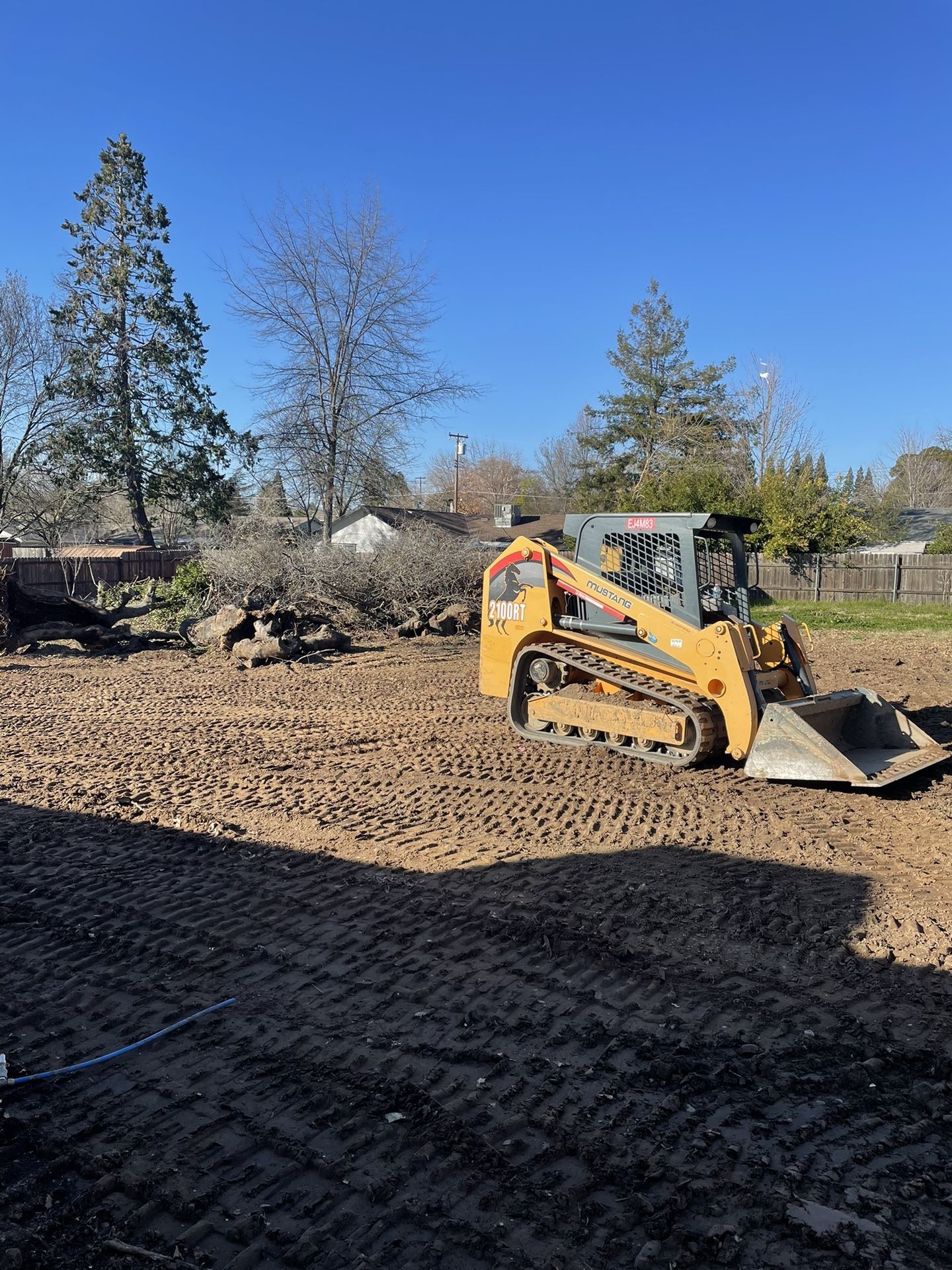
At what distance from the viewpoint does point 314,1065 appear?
3.66 meters

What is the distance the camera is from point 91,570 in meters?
24.0

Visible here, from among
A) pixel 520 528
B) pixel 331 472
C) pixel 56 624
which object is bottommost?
pixel 56 624

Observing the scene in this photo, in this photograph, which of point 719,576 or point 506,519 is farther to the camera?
point 506,519

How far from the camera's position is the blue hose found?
3.53 meters

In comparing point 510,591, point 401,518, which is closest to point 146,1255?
point 510,591

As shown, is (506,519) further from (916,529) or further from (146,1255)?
(146,1255)

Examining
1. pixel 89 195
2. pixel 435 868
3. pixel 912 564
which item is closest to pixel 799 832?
pixel 435 868

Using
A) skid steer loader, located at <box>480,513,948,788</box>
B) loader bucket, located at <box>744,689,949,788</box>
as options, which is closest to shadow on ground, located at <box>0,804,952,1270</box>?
loader bucket, located at <box>744,689,949,788</box>

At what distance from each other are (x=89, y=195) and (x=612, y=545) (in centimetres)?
2956

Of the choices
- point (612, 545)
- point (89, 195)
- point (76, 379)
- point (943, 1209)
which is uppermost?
point (89, 195)

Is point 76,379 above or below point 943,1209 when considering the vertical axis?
above

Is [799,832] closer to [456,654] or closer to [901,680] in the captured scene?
[901,680]

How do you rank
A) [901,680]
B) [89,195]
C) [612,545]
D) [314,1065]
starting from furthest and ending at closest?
[89,195] → [901,680] → [612,545] → [314,1065]

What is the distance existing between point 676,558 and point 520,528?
118 feet
